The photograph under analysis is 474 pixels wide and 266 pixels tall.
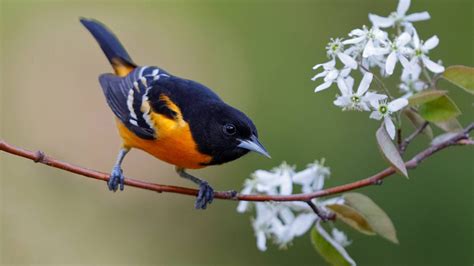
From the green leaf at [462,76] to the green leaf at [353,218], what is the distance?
2.10 ft

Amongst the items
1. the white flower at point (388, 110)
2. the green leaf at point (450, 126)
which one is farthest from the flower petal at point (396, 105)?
the green leaf at point (450, 126)

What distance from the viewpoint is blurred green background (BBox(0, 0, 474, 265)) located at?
513cm

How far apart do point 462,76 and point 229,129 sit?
1046 mm

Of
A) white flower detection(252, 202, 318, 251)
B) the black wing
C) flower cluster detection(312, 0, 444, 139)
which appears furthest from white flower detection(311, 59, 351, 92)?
the black wing

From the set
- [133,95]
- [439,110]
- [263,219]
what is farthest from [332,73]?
[133,95]

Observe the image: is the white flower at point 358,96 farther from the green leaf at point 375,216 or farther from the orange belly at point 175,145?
the orange belly at point 175,145

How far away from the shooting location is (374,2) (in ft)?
20.7

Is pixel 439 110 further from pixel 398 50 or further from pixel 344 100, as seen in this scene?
pixel 344 100

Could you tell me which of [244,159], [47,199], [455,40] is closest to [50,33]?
[47,199]

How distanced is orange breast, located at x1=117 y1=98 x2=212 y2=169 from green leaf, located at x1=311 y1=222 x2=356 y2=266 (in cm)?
66

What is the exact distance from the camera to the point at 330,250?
2.84 metres

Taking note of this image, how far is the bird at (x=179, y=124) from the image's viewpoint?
3104 millimetres

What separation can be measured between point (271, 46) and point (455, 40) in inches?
68.4

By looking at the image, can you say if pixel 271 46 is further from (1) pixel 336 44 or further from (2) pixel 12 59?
(1) pixel 336 44
